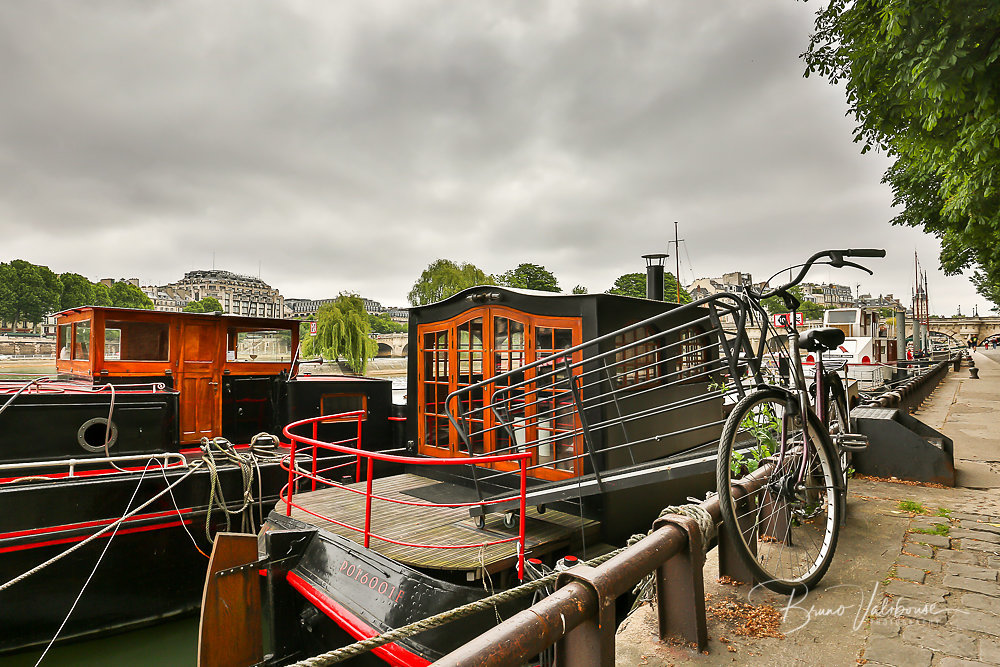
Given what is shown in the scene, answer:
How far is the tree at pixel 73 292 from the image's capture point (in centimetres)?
6025

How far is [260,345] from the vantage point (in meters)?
9.48

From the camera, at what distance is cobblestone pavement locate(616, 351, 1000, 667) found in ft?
7.61

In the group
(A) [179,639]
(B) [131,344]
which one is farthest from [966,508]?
(B) [131,344]

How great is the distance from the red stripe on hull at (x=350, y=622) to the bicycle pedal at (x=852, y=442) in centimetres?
320

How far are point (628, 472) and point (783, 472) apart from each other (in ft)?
3.88

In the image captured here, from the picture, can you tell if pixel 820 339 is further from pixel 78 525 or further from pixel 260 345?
pixel 260 345

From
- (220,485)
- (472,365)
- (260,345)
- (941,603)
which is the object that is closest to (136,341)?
(260,345)

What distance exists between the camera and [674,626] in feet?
7.89

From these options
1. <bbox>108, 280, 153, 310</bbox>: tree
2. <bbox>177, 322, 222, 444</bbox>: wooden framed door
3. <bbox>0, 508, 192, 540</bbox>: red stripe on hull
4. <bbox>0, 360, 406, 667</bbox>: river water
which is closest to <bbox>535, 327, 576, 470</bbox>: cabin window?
<bbox>0, 508, 192, 540</bbox>: red stripe on hull

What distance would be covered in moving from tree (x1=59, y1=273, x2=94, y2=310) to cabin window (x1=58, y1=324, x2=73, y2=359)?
64417 mm

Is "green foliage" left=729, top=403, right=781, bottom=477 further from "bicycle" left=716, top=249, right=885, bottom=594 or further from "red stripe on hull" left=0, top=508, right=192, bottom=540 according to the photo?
"red stripe on hull" left=0, top=508, right=192, bottom=540

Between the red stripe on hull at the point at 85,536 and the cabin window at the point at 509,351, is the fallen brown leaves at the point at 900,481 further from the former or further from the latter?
the red stripe on hull at the point at 85,536

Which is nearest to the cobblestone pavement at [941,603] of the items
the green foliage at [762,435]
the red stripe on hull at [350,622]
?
the green foliage at [762,435]

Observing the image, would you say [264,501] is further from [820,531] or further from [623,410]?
[820,531]
